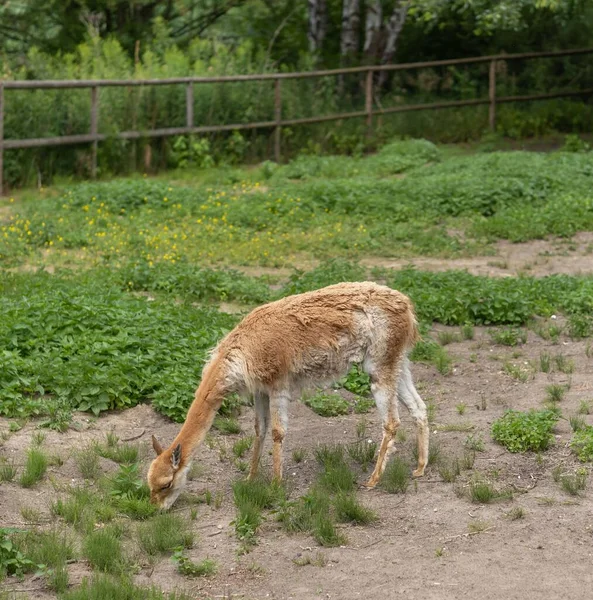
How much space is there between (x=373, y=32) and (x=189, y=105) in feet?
21.4

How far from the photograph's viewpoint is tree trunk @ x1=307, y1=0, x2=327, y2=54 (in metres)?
24.6

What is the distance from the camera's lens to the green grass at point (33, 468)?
7035 mm

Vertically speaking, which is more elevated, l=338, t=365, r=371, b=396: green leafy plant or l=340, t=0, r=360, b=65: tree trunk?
l=340, t=0, r=360, b=65: tree trunk

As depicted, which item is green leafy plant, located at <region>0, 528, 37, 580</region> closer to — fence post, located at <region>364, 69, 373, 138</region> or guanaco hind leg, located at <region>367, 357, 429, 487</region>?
guanaco hind leg, located at <region>367, 357, 429, 487</region>

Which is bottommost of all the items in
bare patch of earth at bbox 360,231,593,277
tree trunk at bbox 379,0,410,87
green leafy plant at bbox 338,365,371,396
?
green leafy plant at bbox 338,365,371,396

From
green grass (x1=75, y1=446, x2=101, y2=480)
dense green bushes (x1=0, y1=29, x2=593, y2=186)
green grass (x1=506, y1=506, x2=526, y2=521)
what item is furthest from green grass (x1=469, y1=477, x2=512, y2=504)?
dense green bushes (x1=0, y1=29, x2=593, y2=186)

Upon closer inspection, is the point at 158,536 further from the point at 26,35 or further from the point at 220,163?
the point at 26,35

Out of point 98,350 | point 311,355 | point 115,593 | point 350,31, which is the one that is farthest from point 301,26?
point 115,593

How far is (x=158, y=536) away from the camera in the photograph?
6262 millimetres

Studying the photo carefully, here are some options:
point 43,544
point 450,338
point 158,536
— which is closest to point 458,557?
point 158,536

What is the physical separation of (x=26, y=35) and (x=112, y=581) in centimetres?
2004

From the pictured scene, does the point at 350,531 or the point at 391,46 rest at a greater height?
the point at 391,46

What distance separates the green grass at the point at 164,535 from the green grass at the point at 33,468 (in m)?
0.94

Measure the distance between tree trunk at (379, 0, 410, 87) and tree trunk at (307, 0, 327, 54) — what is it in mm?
1553
